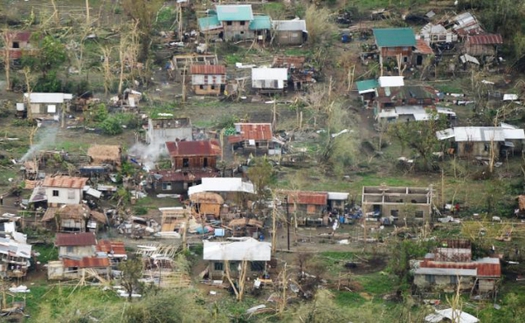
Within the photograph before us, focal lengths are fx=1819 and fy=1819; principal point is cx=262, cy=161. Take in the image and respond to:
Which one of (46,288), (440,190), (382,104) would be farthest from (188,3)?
(46,288)

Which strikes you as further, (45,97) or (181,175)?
(45,97)

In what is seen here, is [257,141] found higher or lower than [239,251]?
higher

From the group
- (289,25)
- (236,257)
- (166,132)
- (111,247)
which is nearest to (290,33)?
(289,25)

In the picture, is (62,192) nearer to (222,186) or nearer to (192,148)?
(222,186)

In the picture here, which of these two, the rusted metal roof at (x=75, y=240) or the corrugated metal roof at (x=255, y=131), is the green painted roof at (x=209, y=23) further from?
the rusted metal roof at (x=75, y=240)

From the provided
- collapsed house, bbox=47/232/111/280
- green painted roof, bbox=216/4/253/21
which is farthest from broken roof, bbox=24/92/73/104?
collapsed house, bbox=47/232/111/280

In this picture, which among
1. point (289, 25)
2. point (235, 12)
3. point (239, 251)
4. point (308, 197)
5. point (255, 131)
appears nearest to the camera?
point (239, 251)

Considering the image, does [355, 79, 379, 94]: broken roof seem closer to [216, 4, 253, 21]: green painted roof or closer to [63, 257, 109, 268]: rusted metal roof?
[216, 4, 253, 21]: green painted roof

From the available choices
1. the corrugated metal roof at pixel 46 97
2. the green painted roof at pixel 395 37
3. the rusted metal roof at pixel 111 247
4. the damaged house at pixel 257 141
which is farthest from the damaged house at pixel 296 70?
the rusted metal roof at pixel 111 247
